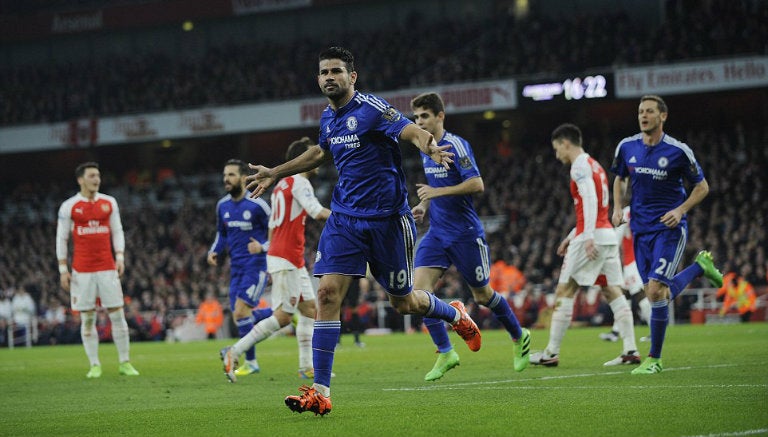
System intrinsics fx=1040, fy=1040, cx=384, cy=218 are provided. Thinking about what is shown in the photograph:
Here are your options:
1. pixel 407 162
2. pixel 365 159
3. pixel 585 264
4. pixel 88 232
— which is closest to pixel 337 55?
pixel 365 159

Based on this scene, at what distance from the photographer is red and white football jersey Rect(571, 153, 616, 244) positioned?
37.3 ft

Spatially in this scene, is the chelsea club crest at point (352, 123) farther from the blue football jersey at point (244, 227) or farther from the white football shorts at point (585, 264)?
the blue football jersey at point (244, 227)

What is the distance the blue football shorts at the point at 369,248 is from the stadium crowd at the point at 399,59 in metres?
28.8

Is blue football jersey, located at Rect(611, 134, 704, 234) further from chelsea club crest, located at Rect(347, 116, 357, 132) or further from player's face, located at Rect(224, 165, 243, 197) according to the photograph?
player's face, located at Rect(224, 165, 243, 197)

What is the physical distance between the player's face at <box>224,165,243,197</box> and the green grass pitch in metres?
2.27

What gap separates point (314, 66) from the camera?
42000 mm

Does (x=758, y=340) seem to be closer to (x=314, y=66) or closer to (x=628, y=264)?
(x=628, y=264)

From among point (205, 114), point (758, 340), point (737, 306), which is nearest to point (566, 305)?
point (758, 340)

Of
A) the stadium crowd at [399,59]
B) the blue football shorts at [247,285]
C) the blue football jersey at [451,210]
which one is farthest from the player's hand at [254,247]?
the stadium crowd at [399,59]

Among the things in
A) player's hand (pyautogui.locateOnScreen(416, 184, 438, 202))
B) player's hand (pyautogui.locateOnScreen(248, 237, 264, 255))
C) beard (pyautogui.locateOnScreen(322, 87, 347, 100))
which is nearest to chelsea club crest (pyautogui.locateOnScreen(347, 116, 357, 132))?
beard (pyautogui.locateOnScreen(322, 87, 347, 100))

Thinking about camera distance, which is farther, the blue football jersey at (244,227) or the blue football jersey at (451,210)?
the blue football jersey at (244,227)

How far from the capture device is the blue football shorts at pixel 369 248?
740 centimetres

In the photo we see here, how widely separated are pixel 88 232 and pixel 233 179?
87.5 inches

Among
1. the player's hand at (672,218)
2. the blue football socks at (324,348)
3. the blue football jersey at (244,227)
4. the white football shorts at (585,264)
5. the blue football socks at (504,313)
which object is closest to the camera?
the blue football socks at (324,348)
